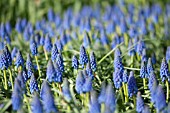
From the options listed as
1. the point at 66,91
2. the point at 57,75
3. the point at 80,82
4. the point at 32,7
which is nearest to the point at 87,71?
the point at 57,75

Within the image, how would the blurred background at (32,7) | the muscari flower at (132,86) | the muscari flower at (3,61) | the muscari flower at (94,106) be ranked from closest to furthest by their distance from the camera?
the muscari flower at (94,106) → the muscari flower at (132,86) → the muscari flower at (3,61) → the blurred background at (32,7)

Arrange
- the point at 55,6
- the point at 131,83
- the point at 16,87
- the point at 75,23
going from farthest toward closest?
the point at 55,6 → the point at 75,23 → the point at 131,83 → the point at 16,87

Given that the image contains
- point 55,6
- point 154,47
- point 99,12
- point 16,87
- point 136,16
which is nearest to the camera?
point 16,87

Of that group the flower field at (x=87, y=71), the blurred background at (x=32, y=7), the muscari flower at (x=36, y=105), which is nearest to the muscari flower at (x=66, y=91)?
the flower field at (x=87, y=71)

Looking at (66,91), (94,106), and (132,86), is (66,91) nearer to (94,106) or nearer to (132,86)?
(94,106)

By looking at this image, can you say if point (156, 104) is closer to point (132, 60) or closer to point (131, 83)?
point (131, 83)

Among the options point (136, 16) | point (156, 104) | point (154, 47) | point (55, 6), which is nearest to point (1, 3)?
point (55, 6)

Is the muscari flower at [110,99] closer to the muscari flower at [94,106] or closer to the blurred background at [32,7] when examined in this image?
the muscari flower at [94,106]

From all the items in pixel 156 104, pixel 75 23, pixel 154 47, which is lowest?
pixel 156 104

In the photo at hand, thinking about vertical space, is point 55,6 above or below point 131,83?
above

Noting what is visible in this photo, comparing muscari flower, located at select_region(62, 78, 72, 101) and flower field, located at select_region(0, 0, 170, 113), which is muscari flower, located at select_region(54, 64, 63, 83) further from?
muscari flower, located at select_region(62, 78, 72, 101)
